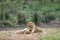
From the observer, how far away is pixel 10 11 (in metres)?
15.8

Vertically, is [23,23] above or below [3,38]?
below

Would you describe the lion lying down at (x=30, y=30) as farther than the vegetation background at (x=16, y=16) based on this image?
No

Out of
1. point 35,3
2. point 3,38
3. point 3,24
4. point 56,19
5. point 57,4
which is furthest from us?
point 57,4

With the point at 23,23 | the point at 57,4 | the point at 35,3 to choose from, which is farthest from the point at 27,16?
the point at 57,4

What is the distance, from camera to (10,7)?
15.6 metres

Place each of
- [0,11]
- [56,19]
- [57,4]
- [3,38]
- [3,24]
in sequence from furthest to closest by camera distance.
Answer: [57,4] < [56,19] < [0,11] < [3,24] < [3,38]

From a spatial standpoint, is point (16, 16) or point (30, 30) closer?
point (30, 30)

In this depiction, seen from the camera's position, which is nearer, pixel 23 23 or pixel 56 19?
pixel 23 23

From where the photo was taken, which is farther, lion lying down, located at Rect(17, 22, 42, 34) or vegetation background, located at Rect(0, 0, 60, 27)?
vegetation background, located at Rect(0, 0, 60, 27)

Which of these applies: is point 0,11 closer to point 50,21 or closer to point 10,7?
point 10,7

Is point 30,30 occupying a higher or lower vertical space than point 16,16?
higher

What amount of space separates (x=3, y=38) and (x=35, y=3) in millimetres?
11395

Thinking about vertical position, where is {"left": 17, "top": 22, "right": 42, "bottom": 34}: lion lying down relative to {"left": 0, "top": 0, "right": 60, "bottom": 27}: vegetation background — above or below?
above

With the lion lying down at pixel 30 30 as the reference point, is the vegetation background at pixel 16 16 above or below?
below
